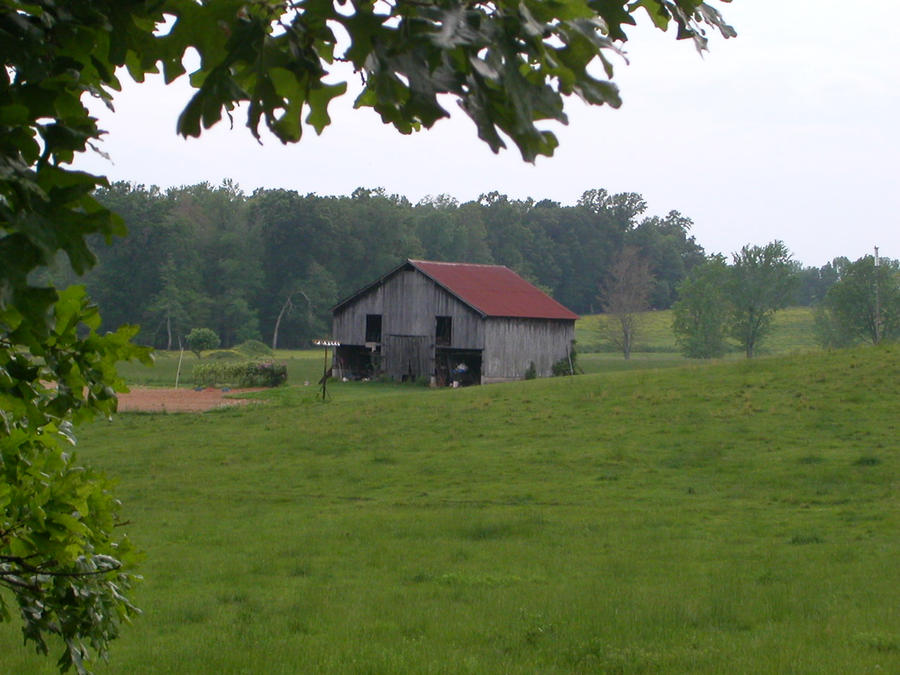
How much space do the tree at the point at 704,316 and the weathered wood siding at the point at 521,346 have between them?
3522 cm

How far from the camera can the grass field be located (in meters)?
8.09

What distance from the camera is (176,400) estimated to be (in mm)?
40125

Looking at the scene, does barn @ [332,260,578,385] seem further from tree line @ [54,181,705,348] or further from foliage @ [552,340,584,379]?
tree line @ [54,181,705,348]

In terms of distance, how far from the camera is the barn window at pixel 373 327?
5172 cm

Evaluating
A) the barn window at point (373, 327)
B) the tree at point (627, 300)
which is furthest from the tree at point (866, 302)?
the barn window at point (373, 327)

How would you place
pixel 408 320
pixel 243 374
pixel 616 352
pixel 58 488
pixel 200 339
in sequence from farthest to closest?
pixel 616 352 → pixel 200 339 → pixel 408 320 → pixel 243 374 → pixel 58 488

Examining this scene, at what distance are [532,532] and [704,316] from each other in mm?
72410

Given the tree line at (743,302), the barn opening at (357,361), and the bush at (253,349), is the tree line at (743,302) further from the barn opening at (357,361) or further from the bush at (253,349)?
the barn opening at (357,361)

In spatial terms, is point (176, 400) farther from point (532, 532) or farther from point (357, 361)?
point (532, 532)

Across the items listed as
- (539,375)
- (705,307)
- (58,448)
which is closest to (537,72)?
(58,448)

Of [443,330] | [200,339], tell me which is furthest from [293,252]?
[443,330]

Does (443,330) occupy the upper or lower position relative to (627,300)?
lower

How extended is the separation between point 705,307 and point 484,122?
84.7 m

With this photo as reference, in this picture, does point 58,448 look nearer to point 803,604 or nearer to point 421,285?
point 803,604
